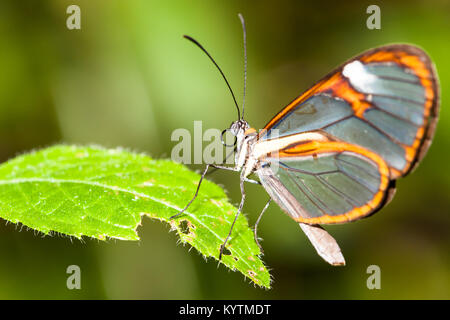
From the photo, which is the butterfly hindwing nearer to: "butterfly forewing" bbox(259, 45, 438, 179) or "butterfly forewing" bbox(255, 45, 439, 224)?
"butterfly forewing" bbox(255, 45, 439, 224)

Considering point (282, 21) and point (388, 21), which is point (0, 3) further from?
point (388, 21)

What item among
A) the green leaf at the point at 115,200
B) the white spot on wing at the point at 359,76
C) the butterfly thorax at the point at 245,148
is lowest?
the green leaf at the point at 115,200

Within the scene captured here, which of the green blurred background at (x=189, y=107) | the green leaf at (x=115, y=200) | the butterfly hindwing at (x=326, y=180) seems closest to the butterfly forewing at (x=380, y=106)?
the butterfly hindwing at (x=326, y=180)

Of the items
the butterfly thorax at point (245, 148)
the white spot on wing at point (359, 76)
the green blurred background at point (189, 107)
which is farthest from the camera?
the green blurred background at point (189, 107)

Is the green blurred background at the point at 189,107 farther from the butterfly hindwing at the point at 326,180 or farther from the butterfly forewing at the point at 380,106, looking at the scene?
the butterfly forewing at the point at 380,106

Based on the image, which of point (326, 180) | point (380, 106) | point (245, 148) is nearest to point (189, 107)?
point (245, 148)

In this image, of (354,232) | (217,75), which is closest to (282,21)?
Answer: (217,75)
